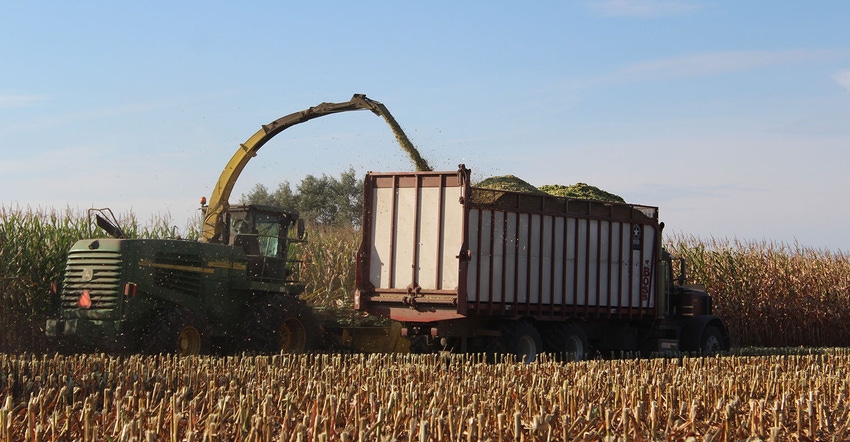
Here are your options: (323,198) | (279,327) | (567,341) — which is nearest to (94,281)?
(279,327)

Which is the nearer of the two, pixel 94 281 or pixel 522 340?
pixel 94 281

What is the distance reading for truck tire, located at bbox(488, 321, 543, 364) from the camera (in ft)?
48.9

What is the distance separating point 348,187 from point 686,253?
78.4 ft

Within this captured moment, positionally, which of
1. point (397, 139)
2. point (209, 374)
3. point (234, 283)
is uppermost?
point (397, 139)

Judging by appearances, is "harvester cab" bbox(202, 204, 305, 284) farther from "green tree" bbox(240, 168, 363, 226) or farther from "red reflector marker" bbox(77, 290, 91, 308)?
"green tree" bbox(240, 168, 363, 226)

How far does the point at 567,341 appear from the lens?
15.9 m

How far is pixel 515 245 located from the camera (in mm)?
15227

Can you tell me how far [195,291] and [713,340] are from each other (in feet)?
29.3

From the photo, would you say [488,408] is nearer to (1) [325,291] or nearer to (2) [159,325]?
(2) [159,325]

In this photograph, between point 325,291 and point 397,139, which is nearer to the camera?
point 397,139

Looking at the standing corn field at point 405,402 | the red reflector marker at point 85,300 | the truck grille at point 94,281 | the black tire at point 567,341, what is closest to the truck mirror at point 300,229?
the truck grille at point 94,281

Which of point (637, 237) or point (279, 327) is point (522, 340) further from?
point (279, 327)

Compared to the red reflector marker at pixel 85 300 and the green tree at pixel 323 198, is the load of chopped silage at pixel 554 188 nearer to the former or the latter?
the red reflector marker at pixel 85 300

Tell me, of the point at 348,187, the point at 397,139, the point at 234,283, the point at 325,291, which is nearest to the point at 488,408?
the point at 234,283
